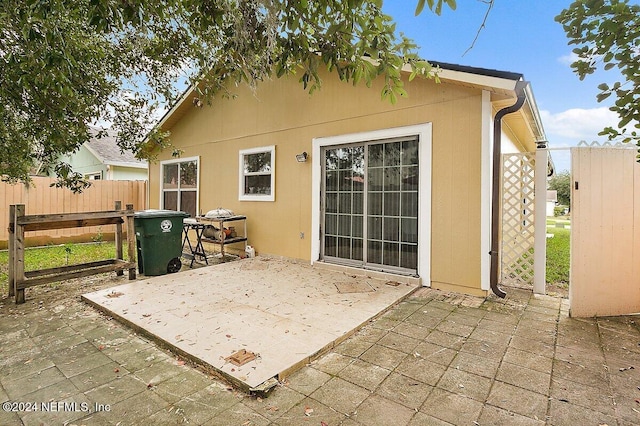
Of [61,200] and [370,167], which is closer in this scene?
[370,167]

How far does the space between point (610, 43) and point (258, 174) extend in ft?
20.3

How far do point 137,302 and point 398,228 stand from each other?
13.0 ft

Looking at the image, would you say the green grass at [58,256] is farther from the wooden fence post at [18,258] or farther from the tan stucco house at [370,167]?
the tan stucco house at [370,167]

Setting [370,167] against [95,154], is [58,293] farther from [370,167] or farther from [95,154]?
[95,154]

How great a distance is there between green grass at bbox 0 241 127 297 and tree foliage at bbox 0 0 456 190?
2.20 meters

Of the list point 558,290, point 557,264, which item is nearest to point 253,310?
point 558,290

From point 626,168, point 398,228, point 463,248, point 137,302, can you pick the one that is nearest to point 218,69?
point 137,302

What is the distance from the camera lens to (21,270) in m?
4.11

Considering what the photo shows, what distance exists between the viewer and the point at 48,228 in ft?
15.5

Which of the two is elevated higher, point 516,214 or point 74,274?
point 516,214

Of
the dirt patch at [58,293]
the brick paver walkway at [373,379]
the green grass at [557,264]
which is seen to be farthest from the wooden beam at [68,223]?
the green grass at [557,264]

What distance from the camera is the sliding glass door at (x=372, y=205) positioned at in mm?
5164

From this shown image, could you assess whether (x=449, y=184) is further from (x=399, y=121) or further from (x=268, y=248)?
(x=268, y=248)

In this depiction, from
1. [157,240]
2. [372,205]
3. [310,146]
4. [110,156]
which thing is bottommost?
[157,240]
